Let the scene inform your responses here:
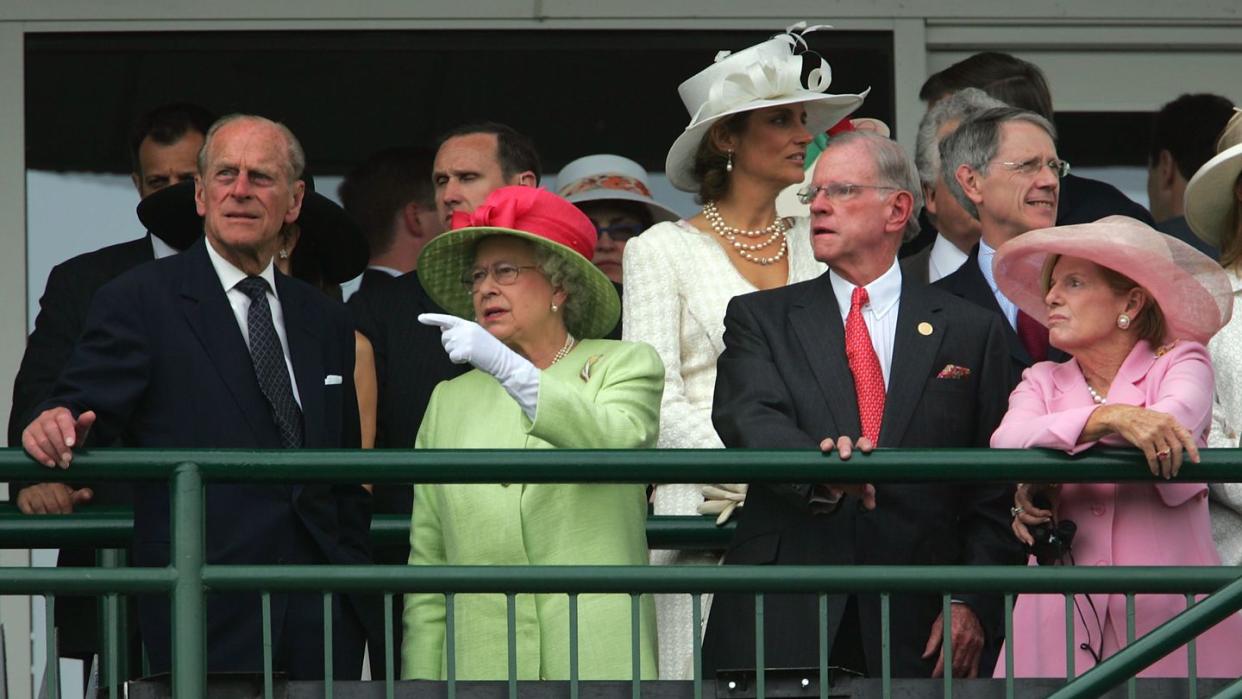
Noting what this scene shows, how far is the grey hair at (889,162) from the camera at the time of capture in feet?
20.6

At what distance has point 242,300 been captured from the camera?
6.28 metres

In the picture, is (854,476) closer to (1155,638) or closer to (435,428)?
(1155,638)

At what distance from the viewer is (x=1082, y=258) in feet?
19.3

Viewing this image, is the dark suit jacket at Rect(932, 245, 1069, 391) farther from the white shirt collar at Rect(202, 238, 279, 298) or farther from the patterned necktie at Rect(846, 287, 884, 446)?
the white shirt collar at Rect(202, 238, 279, 298)

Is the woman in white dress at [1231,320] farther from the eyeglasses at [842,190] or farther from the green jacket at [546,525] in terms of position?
the green jacket at [546,525]

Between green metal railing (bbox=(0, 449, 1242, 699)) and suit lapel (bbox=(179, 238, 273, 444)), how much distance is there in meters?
0.54

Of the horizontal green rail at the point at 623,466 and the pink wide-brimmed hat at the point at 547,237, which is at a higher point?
the pink wide-brimmed hat at the point at 547,237

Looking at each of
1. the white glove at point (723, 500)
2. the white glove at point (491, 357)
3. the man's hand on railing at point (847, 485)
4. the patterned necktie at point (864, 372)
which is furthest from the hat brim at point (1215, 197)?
the white glove at point (491, 357)

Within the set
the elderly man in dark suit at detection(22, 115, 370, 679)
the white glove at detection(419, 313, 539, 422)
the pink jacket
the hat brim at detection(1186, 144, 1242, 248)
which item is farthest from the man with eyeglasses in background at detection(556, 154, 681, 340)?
the pink jacket

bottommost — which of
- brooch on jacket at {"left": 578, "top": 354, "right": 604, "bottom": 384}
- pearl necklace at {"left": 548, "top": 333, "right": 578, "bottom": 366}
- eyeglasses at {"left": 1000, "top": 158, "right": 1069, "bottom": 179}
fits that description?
brooch on jacket at {"left": 578, "top": 354, "right": 604, "bottom": 384}

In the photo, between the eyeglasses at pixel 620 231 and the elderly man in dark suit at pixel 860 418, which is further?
the eyeglasses at pixel 620 231

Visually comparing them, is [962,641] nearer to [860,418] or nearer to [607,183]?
[860,418]

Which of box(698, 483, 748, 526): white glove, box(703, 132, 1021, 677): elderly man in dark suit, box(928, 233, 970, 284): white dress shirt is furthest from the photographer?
box(928, 233, 970, 284): white dress shirt

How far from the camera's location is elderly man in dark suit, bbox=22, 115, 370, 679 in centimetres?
589
